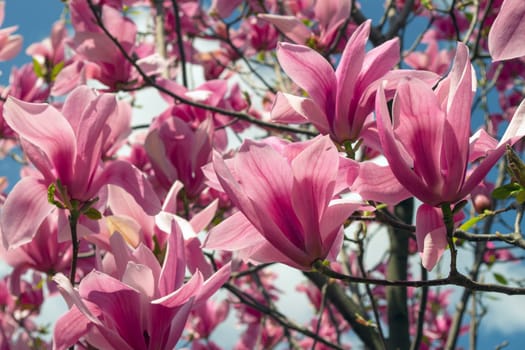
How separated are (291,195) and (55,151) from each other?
1.65 feet

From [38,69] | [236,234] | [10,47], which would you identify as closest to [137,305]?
[236,234]

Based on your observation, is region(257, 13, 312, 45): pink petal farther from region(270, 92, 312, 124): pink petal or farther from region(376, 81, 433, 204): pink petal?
region(376, 81, 433, 204): pink petal

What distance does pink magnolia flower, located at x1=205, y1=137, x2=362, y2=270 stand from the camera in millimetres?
882

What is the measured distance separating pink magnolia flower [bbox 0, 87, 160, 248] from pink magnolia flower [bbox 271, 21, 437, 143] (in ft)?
1.18

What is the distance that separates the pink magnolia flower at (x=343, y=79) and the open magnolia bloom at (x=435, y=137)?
0.69ft

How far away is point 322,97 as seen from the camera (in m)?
1.09

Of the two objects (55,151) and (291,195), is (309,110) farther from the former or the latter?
(55,151)

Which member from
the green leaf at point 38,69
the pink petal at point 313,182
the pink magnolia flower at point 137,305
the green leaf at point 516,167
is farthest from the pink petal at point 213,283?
the green leaf at point 38,69

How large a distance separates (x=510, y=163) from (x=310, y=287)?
9.37 ft

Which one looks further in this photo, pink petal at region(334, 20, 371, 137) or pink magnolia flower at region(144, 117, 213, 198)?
pink magnolia flower at region(144, 117, 213, 198)

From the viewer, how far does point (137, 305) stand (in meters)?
0.98

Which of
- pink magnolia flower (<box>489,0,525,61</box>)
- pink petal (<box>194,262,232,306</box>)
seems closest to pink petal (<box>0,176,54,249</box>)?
pink petal (<box>194,262,232,306</box>)

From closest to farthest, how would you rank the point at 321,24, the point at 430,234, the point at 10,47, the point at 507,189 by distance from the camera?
the point at 430,234, the point at 507,189, the point at 321,24, the point at 10,47

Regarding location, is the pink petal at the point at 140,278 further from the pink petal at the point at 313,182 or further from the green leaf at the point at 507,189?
the green leaf at the point at 507,189
